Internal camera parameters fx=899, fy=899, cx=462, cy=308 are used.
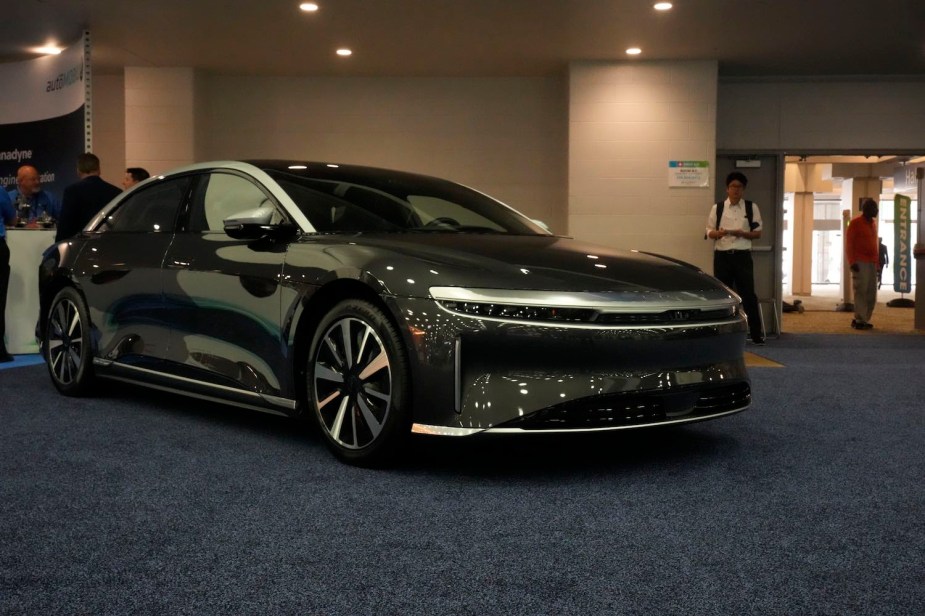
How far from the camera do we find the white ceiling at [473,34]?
8.09 meters

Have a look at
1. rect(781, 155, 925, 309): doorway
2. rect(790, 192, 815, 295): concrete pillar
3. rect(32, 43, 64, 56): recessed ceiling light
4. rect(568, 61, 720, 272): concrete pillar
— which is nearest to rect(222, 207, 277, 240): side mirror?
rect(568, 61, 720, 272): concrete pillar

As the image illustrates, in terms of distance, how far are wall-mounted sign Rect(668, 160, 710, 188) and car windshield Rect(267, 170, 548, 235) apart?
6355 mm

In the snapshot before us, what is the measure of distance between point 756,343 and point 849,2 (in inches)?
132

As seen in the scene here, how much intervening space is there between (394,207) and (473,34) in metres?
5.67

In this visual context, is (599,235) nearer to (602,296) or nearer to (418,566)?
(602,296)

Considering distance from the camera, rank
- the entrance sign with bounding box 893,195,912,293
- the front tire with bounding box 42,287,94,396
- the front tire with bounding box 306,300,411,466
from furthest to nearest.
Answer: the entrance sign with bounding box 893,195,912,293
the front tire with bounding box 42,287,94,396
the front tire with bounding box 306,300,411,466

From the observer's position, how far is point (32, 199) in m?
8.58

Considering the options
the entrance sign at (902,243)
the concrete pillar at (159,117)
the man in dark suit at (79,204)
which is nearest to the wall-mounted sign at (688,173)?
the concrete pillar at (159,117)

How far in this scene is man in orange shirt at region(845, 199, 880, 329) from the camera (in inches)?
457

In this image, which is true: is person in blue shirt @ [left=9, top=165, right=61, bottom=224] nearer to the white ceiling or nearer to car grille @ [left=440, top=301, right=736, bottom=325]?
the white ceiling

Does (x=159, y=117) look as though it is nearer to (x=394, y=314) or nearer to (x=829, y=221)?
(x=394, y=314)

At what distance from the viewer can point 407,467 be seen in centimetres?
321

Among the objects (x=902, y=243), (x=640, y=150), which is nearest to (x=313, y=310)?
(x=640, y=150)

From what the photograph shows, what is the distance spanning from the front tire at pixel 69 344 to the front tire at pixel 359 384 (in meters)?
1.89
